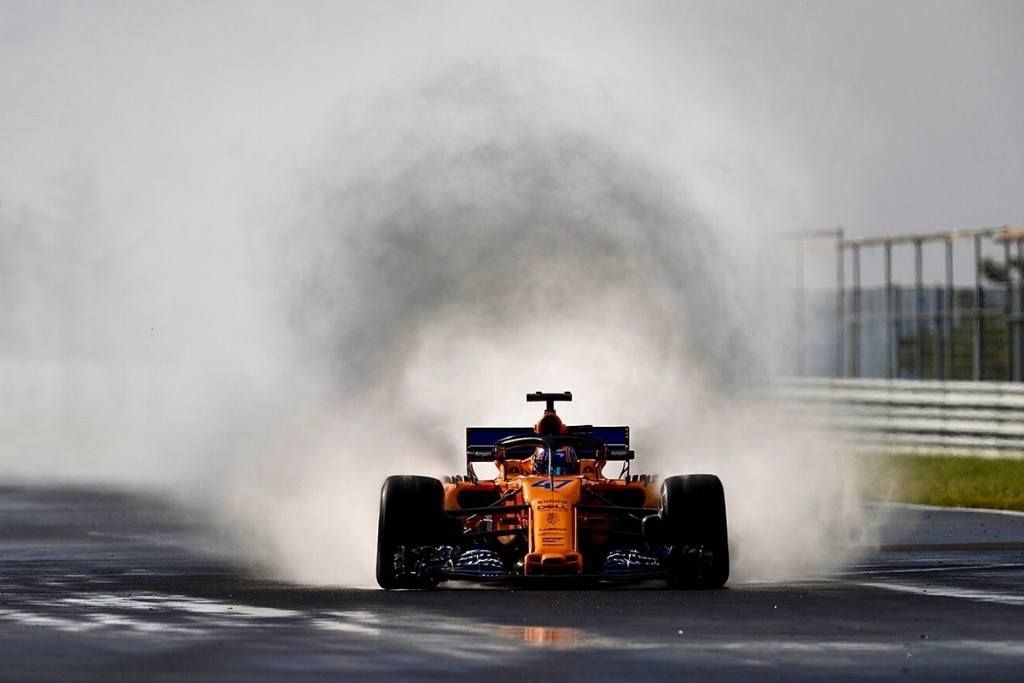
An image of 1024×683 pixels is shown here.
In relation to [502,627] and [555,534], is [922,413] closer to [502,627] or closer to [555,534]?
[555,534]

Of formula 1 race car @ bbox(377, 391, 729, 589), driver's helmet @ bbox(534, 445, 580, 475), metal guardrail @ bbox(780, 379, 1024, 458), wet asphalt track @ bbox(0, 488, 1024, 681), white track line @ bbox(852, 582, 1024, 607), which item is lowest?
wet asphalt track @ bbox(0, 488, 1024, 681)

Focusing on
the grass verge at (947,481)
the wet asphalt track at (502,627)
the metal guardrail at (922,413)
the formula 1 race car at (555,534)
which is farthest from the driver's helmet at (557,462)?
the metal guardrail at (922,413)

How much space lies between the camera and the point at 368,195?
32.2m

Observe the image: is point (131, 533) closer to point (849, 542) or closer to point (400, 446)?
point (400, 446)

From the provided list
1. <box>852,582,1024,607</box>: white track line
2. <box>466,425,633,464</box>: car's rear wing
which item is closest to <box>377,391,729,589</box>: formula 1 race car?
<box>466,425,633,464</box>: car's rear wing

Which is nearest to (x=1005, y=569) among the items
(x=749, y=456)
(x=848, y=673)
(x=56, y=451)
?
(x=749, y=456)

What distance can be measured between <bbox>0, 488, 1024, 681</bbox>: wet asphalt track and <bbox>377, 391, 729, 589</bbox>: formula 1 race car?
0.75ft

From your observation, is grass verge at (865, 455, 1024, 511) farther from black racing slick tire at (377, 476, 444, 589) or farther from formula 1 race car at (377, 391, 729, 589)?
black racing slick tire at (377, 476, 444, 589)

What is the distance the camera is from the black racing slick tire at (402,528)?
19.4 meters

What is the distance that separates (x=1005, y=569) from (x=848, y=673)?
8.03m

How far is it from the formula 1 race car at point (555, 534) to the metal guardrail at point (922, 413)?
2261cm

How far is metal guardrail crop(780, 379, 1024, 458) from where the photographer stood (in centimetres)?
4225

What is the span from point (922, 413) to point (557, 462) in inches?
1003

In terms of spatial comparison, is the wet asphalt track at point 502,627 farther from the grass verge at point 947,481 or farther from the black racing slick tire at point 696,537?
the grass verge at point 947,481
